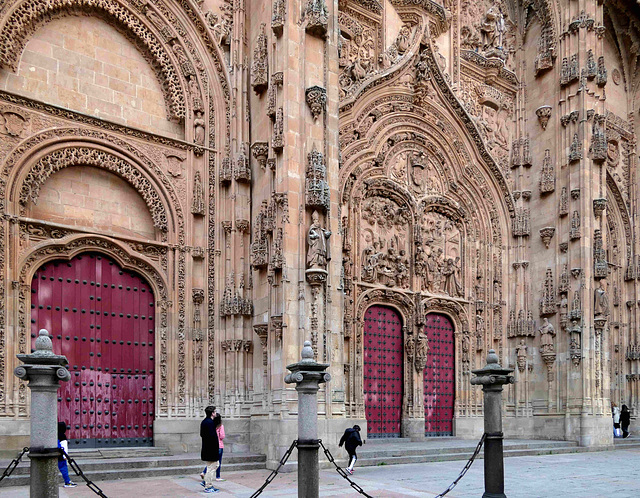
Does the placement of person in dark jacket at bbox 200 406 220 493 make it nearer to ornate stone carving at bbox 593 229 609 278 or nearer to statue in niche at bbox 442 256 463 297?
statue in niche at bbox 442 256 463 297

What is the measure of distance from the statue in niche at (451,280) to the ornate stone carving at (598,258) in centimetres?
401

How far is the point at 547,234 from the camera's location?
20.7 m

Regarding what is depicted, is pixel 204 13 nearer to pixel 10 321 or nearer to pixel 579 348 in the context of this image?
pixel 10 321

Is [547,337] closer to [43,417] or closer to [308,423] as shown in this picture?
[308,423]

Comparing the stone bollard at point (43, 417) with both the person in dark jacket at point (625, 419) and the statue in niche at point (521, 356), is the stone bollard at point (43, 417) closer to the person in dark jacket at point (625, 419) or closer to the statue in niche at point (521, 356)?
the statue in niche at point (521, 356)

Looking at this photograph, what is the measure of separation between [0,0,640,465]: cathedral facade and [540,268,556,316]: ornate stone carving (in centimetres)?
9

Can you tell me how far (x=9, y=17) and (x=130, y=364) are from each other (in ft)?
23.1

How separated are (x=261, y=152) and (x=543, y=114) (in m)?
10.9

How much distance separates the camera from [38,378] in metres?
6.83

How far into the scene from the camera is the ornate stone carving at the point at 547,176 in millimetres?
20859

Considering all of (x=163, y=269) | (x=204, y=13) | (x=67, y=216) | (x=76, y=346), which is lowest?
(x=76, y=346)

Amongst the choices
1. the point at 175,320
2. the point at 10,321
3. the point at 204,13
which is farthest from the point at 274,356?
the point at 204,13

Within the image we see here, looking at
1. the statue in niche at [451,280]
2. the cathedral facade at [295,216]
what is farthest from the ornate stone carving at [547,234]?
the statue in niche at [451,280]

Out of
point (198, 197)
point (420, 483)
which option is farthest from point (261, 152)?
Result: point (420, 483)
